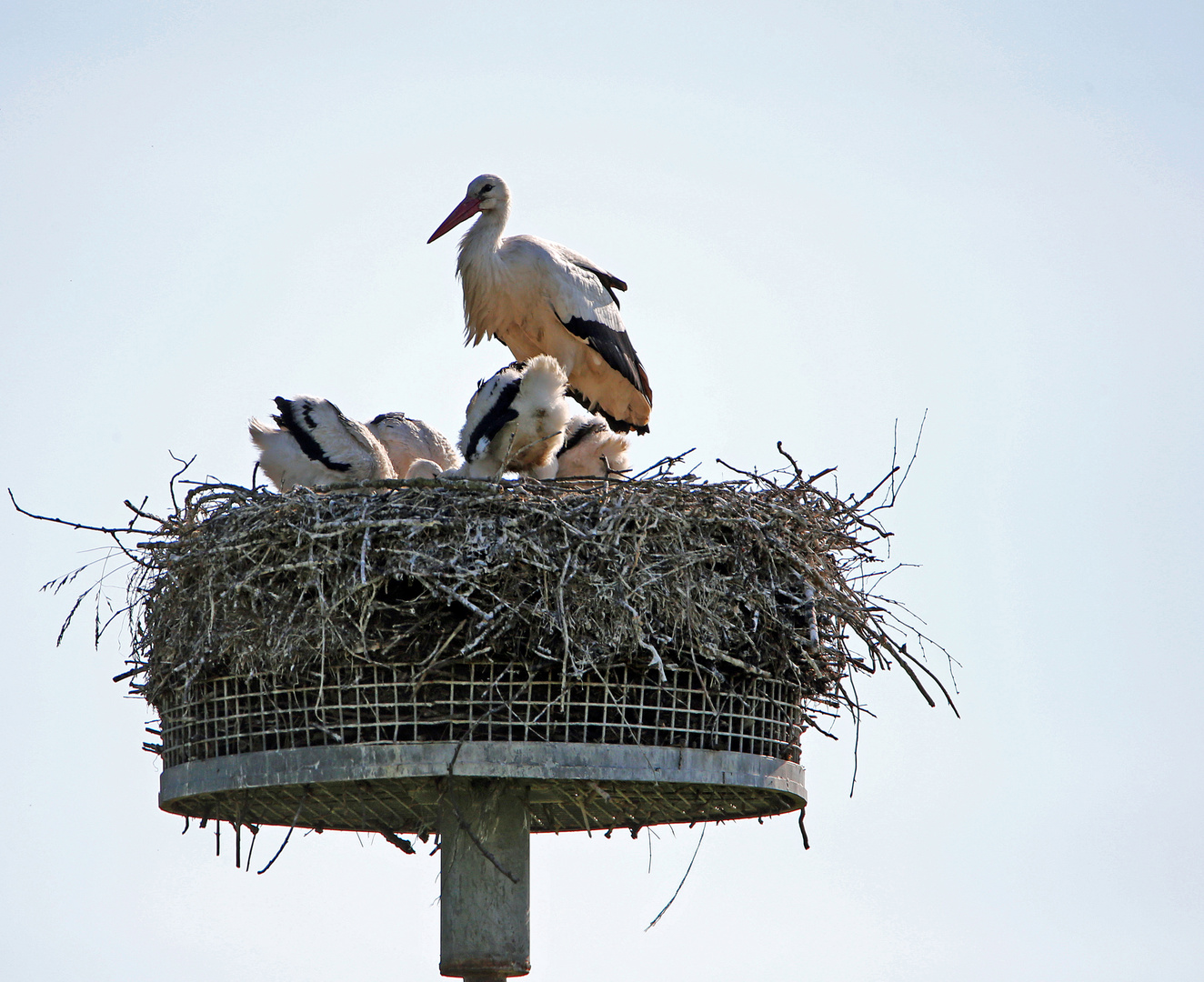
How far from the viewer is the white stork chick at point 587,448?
10.7 metres

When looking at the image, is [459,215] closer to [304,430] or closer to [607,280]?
[607,280]

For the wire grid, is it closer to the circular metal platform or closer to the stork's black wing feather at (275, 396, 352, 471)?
the circular metal platform

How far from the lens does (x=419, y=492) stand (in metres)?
8.09

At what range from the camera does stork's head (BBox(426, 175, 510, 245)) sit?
40.4 ft

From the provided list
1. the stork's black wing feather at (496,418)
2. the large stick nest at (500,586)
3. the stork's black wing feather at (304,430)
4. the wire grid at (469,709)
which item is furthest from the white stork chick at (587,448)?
the wire grid at (469,709)

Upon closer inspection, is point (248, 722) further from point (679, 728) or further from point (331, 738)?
point (679, 728)

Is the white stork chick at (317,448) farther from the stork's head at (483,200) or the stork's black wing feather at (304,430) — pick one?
the stork's head at (483,200)

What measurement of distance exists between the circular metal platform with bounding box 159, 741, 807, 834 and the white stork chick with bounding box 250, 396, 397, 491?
2006mm

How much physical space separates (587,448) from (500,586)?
329 centimetres

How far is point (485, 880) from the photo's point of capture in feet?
26.1

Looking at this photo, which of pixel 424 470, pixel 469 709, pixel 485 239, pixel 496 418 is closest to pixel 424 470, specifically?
pixel 424 470

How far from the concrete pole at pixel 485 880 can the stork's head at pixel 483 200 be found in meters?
5.42

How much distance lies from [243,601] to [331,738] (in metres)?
0.77

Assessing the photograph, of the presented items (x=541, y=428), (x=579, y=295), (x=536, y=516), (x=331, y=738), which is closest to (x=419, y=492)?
(x=536, y=516)
